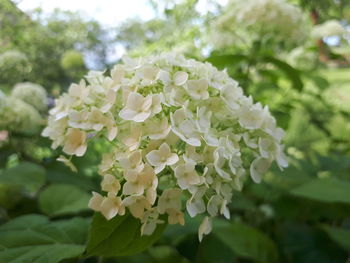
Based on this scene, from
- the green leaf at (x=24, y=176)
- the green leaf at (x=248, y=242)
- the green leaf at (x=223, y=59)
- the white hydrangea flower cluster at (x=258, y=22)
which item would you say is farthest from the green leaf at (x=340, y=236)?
Answer: the green leaf at (x=24, y=176)

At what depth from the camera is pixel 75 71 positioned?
173 cm

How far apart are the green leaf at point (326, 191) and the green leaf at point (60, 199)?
0.63 m

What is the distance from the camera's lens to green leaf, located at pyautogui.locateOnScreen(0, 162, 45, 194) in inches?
42.6

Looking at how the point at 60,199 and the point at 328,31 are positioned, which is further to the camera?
the point at 328,31

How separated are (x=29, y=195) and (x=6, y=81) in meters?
0.42

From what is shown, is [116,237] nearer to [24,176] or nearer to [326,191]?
[24,176]

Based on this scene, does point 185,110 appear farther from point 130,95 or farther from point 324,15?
point 324,15

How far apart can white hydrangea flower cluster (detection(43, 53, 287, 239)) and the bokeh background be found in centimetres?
27

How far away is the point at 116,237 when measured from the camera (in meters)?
0.71

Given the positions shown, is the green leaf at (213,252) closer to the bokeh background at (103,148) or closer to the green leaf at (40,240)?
the bokeh background at (103,148)

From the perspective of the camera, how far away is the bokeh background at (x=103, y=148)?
1.16m

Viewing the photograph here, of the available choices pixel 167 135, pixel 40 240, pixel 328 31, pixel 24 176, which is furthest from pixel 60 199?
pixel 328 31

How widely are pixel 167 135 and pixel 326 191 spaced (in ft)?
2.32

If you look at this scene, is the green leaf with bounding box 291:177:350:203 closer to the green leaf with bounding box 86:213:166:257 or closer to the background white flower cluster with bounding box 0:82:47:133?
the green leaf with bounding box 86:213:166:257
